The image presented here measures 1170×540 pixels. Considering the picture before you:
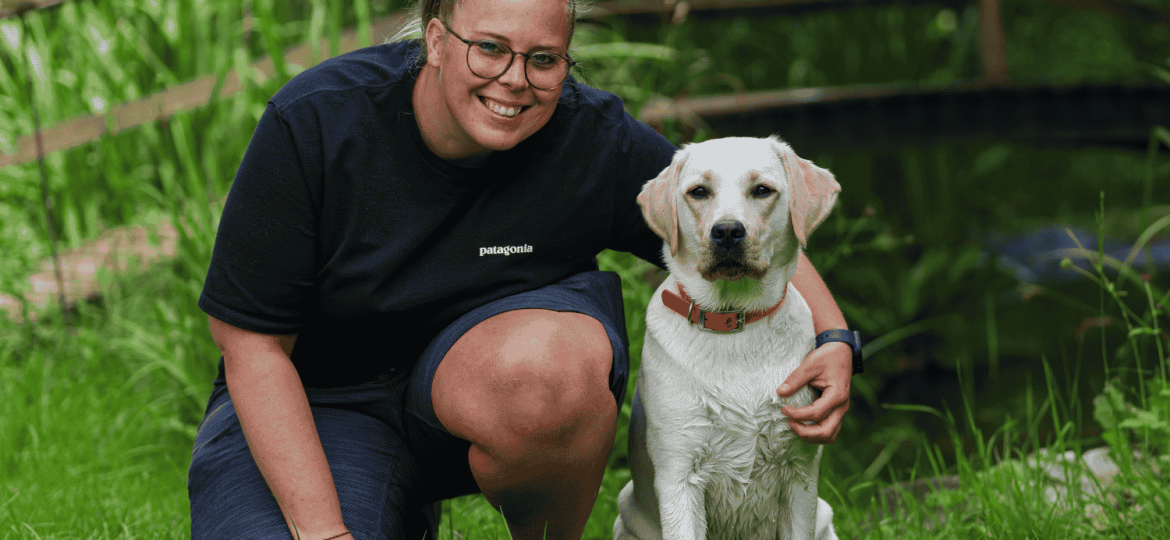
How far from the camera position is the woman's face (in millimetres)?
1547

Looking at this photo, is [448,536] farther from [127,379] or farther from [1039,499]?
[127,379]

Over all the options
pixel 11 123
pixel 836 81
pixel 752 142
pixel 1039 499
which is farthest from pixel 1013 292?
pixel 11 123

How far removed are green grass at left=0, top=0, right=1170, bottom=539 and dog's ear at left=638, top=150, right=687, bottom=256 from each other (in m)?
0.38

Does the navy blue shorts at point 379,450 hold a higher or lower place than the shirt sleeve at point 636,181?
lower

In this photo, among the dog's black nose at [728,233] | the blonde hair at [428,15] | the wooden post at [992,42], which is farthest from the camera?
the wooden post at [992,42]

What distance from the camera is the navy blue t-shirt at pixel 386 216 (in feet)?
5.43

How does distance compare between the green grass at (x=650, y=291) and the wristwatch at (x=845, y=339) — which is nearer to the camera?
the wristwatch at (x=845, y=339)

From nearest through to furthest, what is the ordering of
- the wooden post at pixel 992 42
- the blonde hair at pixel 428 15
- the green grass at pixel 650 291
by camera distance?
1. the blonde hair at pixel 428 15
2. the green grass at pixel 650 291
3. the wooden post at pixel 992 42

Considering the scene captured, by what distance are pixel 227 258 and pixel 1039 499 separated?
180cm

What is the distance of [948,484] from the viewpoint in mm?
2523

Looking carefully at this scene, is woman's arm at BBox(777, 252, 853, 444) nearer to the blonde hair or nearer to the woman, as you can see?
the woman

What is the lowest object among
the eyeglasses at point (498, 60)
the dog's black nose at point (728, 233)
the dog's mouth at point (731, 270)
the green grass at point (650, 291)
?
the green grass at point (650, 291)

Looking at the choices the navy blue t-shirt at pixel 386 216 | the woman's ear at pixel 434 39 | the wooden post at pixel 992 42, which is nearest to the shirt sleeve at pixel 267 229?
the navy blue t-shirt at pixel 386 216

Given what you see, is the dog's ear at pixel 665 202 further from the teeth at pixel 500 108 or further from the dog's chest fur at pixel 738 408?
the teeth at pixel 500 108
